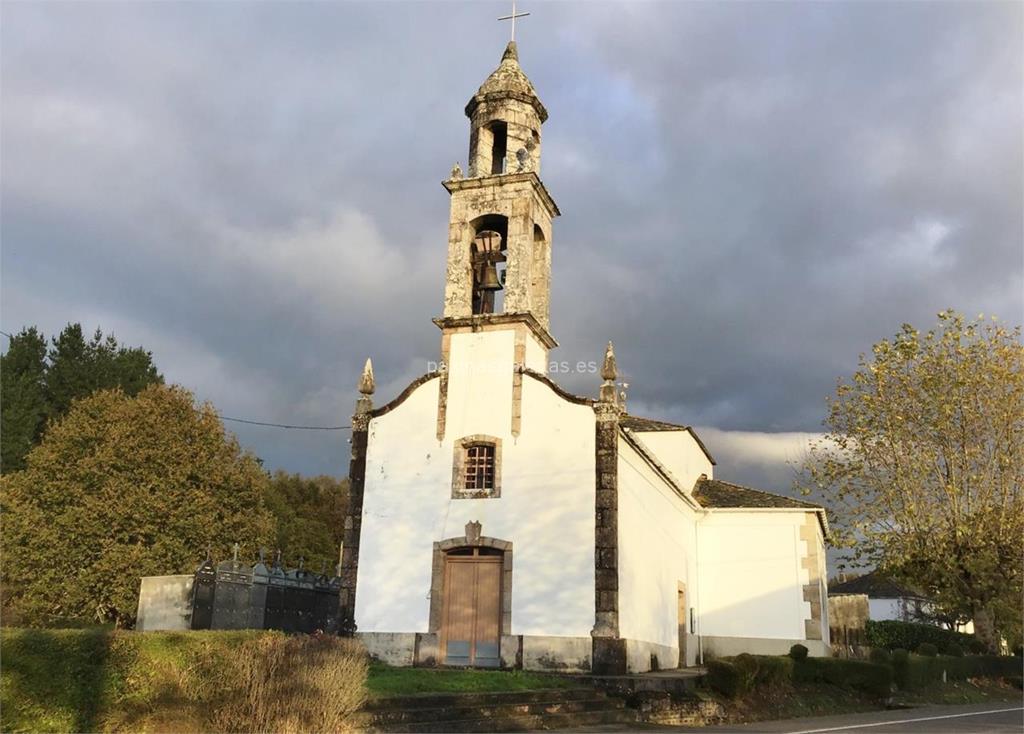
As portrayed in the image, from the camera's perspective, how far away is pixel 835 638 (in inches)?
1196

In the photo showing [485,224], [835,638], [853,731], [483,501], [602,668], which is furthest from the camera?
[835,638]

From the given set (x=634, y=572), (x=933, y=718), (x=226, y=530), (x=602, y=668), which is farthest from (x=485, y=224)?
(x=226, y=530)

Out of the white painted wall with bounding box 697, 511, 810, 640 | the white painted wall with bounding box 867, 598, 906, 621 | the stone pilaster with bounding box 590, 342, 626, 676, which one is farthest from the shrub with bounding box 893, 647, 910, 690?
the white painted wall with bounding box 867, 598, 906, 621

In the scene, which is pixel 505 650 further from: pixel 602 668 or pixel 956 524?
pixel 956 524

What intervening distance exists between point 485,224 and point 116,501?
57.8 feet

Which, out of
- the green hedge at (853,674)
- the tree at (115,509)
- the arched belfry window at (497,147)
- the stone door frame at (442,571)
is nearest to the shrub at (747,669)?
the green hedge at (853,674)

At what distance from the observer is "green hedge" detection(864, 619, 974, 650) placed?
36.0 m

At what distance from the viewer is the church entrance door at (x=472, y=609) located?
18.0 metres

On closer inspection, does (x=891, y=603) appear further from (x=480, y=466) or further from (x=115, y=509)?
(x=115, y=509)

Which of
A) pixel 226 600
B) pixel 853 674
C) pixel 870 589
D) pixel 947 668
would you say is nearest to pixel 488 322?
pixel 226 600

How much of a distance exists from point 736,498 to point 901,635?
616 inches

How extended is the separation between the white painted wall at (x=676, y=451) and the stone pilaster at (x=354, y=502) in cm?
976

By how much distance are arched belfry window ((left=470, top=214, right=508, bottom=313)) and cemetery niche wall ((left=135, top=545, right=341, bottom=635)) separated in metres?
8.68

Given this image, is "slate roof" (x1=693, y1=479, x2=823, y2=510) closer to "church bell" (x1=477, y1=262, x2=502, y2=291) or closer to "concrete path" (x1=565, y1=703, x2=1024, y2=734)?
"concrete path" (x1=565, y1=703, x2=1024, y2=734)
